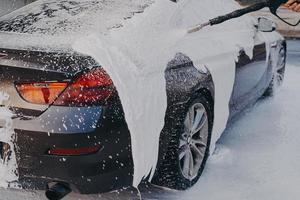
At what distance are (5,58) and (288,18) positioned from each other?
42.0 feet

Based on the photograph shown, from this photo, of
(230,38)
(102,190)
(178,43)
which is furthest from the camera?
(230,38)

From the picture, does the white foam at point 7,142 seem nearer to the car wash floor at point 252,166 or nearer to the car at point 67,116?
the car at point 67,116

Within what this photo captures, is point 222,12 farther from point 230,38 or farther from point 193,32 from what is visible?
point 193,32

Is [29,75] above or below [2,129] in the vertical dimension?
above

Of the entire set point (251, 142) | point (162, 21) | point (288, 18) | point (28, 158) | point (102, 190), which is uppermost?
point (162, 21)

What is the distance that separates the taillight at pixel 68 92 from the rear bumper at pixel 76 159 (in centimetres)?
17

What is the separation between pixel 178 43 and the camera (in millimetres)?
3371

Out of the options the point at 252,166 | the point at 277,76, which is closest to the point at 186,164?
the point at 252,166

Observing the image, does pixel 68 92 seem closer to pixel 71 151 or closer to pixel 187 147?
pixel 71 151

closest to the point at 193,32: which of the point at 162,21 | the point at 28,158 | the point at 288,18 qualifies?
the point at 162,21

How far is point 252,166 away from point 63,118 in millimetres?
2093

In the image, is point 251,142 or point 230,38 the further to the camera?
point 251,142

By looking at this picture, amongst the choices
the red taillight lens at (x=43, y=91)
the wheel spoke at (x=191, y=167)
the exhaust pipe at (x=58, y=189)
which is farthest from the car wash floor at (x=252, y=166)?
the red taillight lens at (x=43, y=91)

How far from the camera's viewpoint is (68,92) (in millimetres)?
2658
